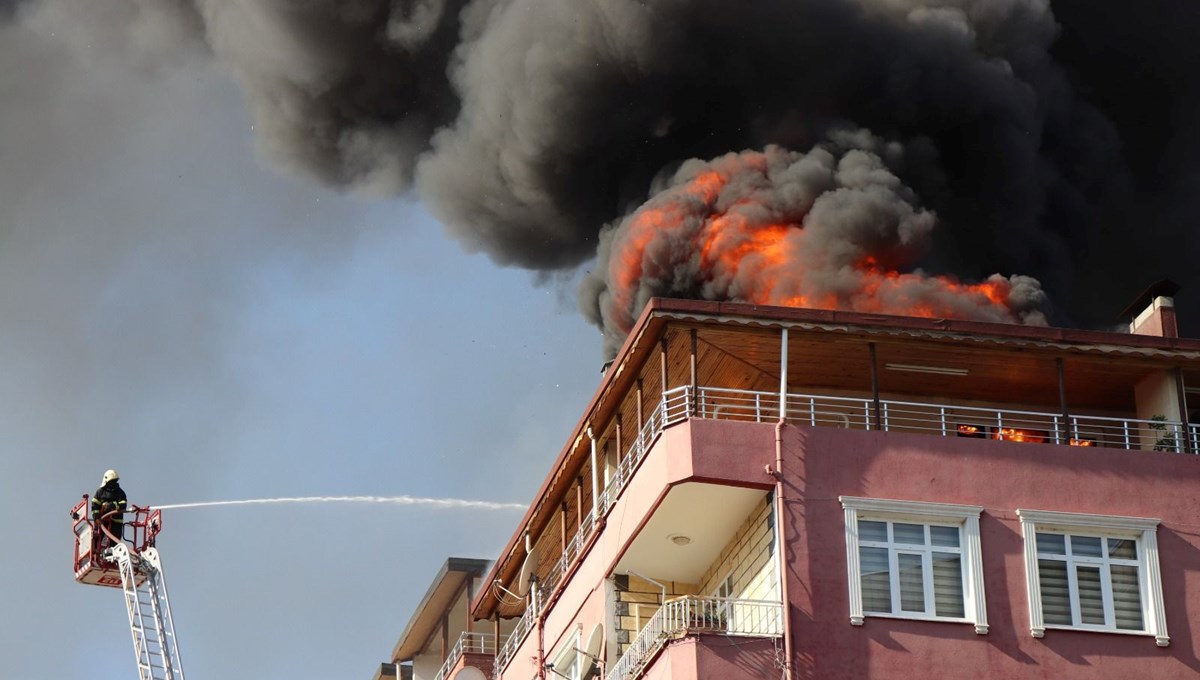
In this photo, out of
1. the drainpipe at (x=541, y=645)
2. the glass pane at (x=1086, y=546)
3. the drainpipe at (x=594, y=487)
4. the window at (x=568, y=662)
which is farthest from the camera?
the drainpipe at (x=541, y=645)

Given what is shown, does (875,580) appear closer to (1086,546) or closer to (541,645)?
(1086,546)

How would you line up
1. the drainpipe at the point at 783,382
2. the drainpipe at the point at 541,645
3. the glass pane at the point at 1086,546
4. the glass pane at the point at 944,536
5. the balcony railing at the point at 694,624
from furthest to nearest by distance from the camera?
the drainpipe at the point at 541,645 → the glass pane at the point at 1086,546 → the drainpipe at the point at 783,382 → the glass pane at the point at 944,536 → the balcony railing at the point at 694,624

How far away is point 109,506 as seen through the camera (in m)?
33.6

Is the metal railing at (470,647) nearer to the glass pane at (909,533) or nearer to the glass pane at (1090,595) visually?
the glass pane at (909,533)

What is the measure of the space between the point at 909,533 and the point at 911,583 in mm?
681

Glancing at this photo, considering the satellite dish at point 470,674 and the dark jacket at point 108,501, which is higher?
the dark jacket at point 108,501

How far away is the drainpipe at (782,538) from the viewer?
977 inches

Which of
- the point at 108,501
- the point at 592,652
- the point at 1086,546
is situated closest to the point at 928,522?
the point at 1086,546

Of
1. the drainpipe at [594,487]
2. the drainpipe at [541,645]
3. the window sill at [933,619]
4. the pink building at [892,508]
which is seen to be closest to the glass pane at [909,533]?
the pink building at [892,508]

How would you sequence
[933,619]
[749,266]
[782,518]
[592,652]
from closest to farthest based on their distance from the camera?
[933,619] < [782,518] < [592,652] < [749,266]

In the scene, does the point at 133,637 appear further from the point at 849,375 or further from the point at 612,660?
the point at 849,375

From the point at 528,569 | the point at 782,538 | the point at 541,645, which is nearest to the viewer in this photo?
the point at 782,538

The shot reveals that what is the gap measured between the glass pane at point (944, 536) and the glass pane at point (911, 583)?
13.7 inches

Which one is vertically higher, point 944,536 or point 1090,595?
point 944,536
